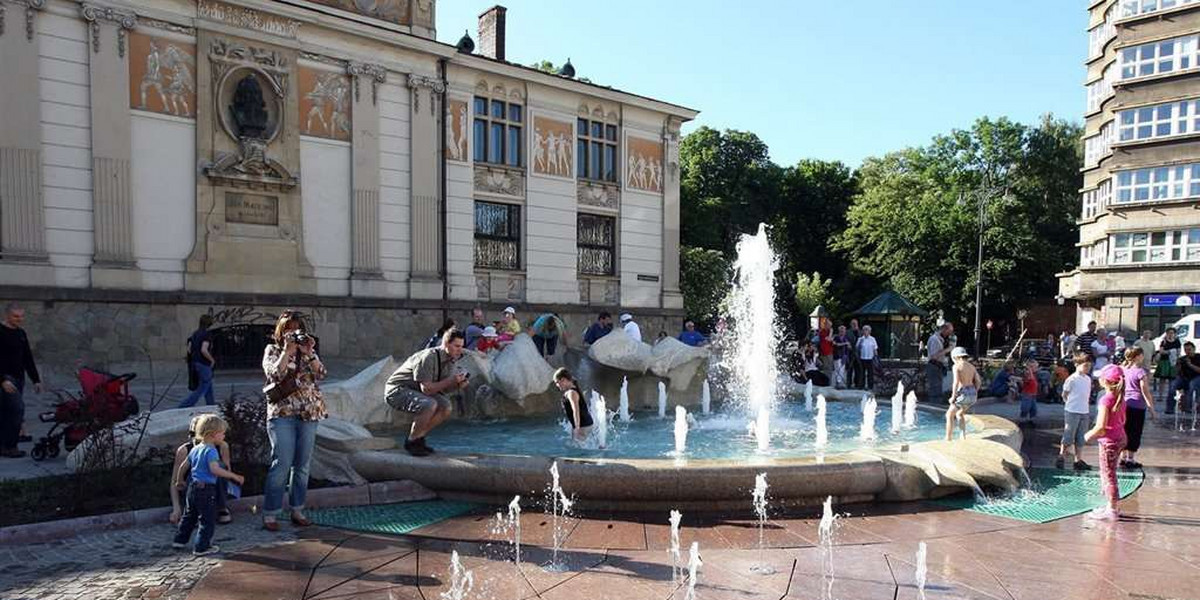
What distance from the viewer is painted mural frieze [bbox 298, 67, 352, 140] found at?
20562mm

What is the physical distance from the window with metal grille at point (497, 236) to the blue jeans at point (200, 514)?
18620 millimetres

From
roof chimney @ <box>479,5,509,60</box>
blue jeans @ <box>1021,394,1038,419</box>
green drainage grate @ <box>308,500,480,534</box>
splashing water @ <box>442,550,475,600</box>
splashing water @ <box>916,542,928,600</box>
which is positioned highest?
roof chimney @ <box>479,5,509,60</box>

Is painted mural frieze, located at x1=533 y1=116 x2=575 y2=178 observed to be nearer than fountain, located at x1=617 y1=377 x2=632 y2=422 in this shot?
No

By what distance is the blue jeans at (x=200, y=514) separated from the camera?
5594 millimetres

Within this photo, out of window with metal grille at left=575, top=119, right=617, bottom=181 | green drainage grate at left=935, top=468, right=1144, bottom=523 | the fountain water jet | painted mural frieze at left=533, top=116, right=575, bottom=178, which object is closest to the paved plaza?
green drainage grate at left=935, top=468, right=1144, bottom=523

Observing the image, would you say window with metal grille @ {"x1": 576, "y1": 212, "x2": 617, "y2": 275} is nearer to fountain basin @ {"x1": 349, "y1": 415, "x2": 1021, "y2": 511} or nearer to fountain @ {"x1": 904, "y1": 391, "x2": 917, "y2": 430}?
fountain @ {"x1": 904, "y1": 391, "x2": 917, "y2": 430}

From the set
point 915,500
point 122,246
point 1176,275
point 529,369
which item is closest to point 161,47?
point 122,246

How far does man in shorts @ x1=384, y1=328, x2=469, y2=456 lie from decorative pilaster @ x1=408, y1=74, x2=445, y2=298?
14.7m

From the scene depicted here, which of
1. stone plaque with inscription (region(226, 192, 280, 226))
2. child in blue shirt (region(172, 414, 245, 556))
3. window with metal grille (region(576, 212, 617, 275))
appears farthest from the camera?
window with metal grille (region(576, 212, 617, 275))

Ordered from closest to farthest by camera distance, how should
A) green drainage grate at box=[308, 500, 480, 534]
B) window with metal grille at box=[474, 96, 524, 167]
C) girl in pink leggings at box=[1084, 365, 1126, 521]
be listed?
green drainage grate at box=[308, 500, 480, 534] → girl in pink leggings at box=[1084, 365, 1126, 521] → window with metal grille at box=[474, 96, 524, 167]

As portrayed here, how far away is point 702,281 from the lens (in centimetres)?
4422

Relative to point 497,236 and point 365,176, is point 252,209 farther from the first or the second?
point 497,236

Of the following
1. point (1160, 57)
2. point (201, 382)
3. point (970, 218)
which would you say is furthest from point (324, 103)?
point (970, 218)

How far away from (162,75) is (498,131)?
945cm
